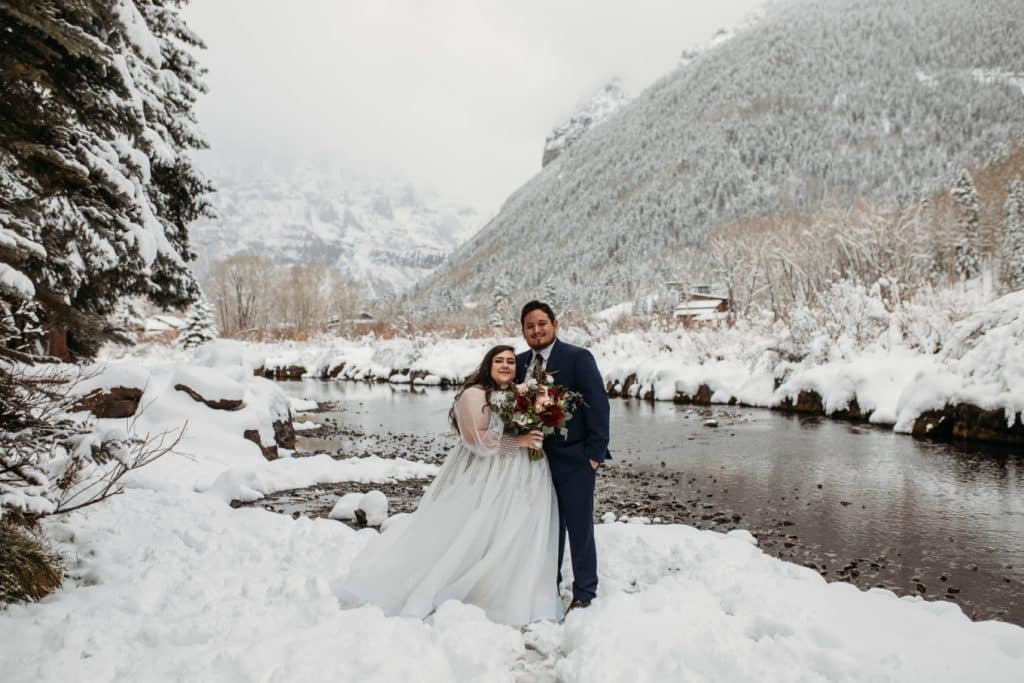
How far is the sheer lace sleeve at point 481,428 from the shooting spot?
4297 mm

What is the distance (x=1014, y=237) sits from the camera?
4262 centimetres

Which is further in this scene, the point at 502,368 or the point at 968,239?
the point at 968,239

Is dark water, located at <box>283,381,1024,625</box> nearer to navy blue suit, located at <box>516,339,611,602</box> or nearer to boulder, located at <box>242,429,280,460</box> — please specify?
boulder, located at <box>242,429,280,460</box>

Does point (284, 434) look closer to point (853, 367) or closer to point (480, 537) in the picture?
point (480, 537)

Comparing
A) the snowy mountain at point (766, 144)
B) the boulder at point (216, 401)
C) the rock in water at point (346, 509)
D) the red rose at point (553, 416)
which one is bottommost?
the rock in water at point (346, 509)

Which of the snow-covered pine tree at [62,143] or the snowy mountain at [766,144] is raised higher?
the snowy mountain at [766,144]

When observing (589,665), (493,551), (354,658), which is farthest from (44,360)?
(589,665)

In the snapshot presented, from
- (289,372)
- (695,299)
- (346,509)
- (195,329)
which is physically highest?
(695,299)

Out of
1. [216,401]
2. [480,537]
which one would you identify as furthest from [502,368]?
[216,401]

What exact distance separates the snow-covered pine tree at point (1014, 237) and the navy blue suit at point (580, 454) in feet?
144

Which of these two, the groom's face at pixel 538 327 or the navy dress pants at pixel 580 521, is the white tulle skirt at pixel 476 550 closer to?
the navy dress pants at pixel 580 521

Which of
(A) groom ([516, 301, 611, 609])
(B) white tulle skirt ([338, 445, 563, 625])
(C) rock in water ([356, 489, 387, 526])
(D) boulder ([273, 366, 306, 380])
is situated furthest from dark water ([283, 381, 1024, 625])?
(D) boulder ([273, 366, 306, 380])

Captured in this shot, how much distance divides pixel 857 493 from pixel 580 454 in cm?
619

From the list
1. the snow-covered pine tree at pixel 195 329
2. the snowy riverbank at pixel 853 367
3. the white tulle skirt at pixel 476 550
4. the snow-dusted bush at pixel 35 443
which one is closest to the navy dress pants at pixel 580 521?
the white tulle skirt at pixel 476 550
